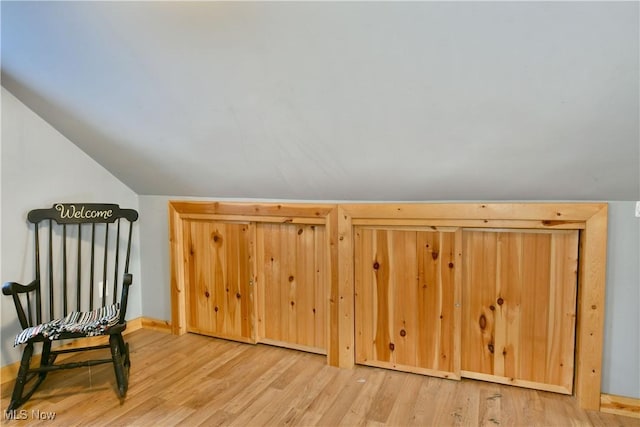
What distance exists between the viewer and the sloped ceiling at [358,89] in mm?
1592

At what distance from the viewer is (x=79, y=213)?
2.92m

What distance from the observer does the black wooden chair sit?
97.0 inches

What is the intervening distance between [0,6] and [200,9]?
3.65 feet

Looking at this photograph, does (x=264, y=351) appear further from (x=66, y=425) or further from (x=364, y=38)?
(x=364, y=38)

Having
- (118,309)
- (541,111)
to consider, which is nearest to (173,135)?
(118,309)

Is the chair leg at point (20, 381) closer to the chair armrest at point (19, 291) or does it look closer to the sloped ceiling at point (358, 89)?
the chair armrest at point (19, 291)

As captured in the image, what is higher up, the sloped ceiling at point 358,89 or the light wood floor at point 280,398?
the sloped ceiling at point 358,89

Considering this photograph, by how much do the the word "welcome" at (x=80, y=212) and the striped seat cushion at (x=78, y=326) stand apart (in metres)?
0.67

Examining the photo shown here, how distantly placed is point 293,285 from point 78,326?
4.71 ft

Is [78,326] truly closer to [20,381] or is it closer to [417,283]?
[20,381]

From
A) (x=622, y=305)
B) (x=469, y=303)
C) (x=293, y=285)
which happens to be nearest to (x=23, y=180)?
(x=293, y=285)

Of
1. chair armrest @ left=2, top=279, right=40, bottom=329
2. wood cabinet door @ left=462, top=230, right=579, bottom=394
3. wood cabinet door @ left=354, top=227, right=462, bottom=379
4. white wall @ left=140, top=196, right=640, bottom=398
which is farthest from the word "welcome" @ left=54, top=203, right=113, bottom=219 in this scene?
white wall @ left=140, top=196, right=640, bottom=398


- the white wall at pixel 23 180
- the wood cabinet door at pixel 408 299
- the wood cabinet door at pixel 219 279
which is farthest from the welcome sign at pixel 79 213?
the wood cabinet door at pixel 408 299

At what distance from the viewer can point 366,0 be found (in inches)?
61.1
